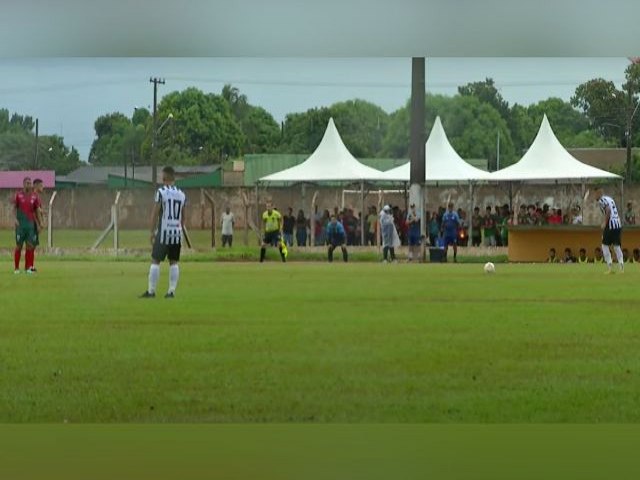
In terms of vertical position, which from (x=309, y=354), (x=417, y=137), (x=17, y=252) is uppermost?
(x=417, y=137)

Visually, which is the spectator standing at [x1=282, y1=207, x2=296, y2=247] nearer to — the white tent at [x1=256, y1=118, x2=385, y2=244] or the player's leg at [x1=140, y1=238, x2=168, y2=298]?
the white tent at [x1=256, y1=118, x2=385, y2=244]

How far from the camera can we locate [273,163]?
5.82 meters

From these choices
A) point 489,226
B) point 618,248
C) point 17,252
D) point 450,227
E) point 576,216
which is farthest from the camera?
point 618,248

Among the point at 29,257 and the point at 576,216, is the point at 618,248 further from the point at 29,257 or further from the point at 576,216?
the point at 29,257

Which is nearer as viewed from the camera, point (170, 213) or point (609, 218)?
point (170, 213)

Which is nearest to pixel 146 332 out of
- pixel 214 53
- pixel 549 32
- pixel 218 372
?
pixel 218 372

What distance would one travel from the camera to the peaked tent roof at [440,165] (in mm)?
5707

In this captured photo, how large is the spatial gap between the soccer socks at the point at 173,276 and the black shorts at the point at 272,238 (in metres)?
0.43

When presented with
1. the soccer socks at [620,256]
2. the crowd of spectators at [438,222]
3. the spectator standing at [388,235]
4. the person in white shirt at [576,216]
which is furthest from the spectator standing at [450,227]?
the soccer socks at [620,256]

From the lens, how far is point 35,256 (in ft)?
19.7

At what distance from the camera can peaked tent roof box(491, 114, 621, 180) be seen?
575 cm

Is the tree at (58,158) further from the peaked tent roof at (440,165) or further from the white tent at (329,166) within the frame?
the peaked tent roof at (440,165)

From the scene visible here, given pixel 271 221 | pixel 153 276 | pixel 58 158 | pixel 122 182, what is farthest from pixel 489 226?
pixel 58 158

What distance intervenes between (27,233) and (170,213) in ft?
1.91
